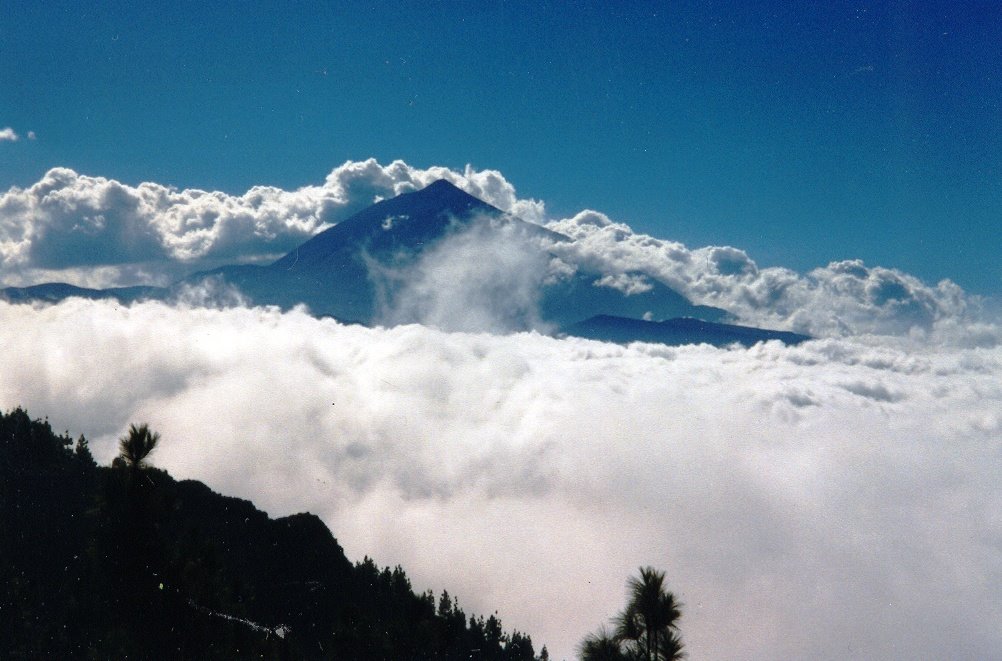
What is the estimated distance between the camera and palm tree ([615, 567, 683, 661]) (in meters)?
13.5

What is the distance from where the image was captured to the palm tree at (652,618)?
13.5 meters

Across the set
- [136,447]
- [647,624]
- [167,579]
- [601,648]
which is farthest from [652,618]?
[136,447]

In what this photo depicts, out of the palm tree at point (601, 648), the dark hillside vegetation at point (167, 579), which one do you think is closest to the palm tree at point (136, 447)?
the dark hillside vegetation at point (167, 579)

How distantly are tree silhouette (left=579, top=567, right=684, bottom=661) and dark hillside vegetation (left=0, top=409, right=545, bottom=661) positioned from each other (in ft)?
31.1

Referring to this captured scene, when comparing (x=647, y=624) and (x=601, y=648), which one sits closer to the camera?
(x=647, y=624)

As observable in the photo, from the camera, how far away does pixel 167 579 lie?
15.5m

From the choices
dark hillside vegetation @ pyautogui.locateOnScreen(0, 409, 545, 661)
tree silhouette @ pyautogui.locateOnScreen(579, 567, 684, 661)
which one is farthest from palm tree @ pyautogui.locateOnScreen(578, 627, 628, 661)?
dark hillside vegetation @ pyautogui.locateOnScreen(0, 409, 545, 661)

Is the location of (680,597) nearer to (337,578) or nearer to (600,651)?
(600,651)

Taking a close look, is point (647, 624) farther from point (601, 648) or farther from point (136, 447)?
point (136, 447)

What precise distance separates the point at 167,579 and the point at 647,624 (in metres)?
11.8

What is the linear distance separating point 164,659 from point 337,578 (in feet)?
249

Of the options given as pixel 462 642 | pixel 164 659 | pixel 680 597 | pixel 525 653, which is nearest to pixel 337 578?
pixel 462 642

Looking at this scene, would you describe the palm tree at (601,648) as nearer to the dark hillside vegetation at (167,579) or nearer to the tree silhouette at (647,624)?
the tree silhouette at (647,624)

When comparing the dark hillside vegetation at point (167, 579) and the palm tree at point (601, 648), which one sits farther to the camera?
the dark hillside vegetation at point (167, 579)
